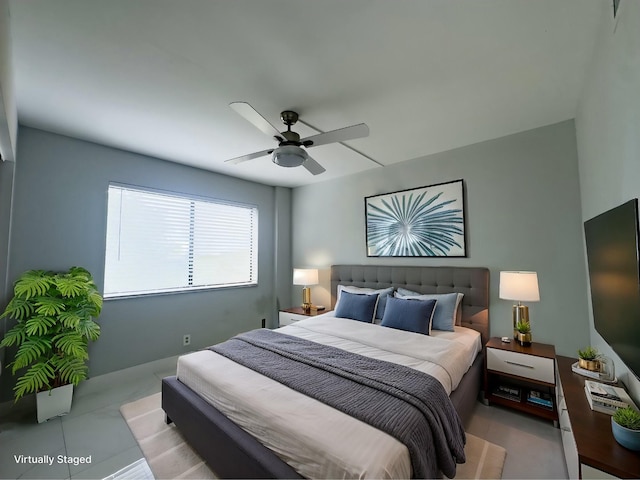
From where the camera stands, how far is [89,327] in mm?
2371

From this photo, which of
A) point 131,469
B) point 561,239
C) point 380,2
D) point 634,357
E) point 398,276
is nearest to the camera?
point 634,357

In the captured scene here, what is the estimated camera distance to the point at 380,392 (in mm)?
1592

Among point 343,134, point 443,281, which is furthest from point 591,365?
point 343,134

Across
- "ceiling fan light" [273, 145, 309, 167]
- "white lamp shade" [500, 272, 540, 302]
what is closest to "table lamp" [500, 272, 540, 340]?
"white lamp shade" [500, 272, 540, 302]

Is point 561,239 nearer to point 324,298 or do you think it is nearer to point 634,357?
point 634,357

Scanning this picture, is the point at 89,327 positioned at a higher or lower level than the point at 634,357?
lower

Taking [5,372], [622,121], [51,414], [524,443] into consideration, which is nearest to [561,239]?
[622,121]

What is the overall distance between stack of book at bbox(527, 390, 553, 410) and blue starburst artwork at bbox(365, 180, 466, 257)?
1410 mm

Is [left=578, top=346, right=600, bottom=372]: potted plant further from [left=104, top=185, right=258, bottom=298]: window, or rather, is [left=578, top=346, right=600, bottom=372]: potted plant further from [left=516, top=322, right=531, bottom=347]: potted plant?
[left=104, top=185, right=258, bottom=298]: window

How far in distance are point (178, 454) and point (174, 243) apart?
245 cm

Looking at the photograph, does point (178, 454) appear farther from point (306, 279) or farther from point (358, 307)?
point (306, 279)

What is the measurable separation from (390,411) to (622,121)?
1.91 m

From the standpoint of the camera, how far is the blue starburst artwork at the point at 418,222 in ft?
10.3

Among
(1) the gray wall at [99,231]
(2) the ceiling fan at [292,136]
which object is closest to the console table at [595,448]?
(2) the ceiling fan at [292,136]
